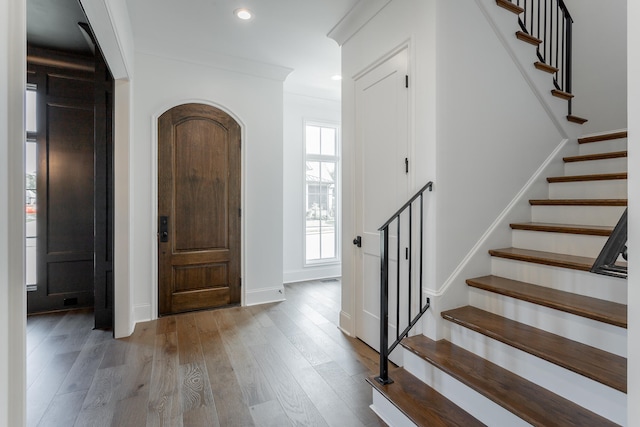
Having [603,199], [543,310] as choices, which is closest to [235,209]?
[543,310]

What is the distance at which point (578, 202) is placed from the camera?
7.51 feet

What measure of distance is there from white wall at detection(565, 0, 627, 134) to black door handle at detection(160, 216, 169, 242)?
4302 mm

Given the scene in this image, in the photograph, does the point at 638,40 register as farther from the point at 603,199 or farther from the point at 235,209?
the point at 235,209

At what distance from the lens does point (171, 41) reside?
326 centimetres

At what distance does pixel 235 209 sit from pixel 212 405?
2.21 meters

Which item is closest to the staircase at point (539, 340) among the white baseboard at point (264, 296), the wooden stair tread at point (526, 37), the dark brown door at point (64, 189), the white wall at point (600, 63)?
the wooden stair tread at point (526, 37)

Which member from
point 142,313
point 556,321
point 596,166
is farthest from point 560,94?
point 142,313

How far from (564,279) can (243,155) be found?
3191 millimetres

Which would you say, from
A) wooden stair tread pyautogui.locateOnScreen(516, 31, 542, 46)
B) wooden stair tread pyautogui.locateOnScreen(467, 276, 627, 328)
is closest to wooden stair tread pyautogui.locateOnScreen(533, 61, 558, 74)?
wooden stair tread pyautogui.locateOnScreen(516, 31, 542, 46)

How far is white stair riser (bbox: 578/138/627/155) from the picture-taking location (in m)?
2.54

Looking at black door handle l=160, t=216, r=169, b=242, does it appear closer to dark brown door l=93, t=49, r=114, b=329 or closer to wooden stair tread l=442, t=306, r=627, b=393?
dark brown door l=93, t=49, r=114, b=329

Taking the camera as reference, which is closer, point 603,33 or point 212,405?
point 212,405

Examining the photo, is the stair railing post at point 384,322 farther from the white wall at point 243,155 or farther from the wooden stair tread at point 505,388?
the white wall at point 243,155

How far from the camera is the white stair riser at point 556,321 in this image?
5.03 ft
